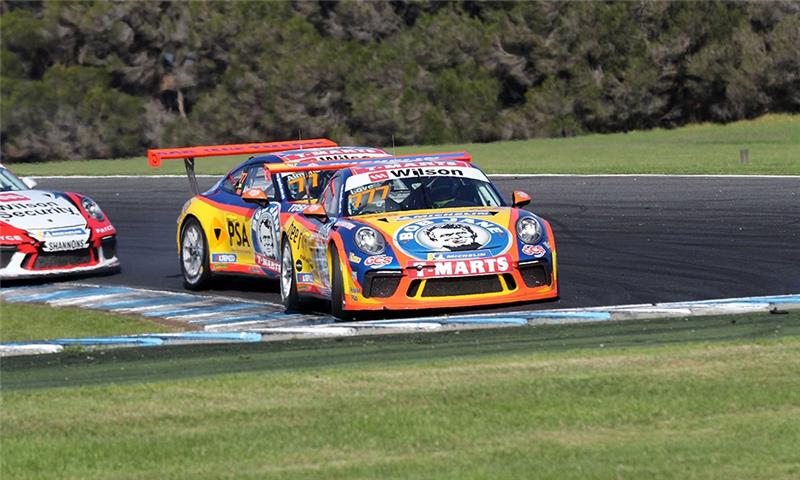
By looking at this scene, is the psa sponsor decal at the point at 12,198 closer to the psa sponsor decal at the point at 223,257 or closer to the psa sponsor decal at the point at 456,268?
the psa sponsor decal at the point at 223,257

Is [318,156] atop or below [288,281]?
atop

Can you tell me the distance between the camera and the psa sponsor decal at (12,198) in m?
15.1

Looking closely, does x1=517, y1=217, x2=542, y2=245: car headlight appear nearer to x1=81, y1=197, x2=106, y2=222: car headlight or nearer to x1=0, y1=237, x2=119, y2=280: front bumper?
x1=0, y1=237, x2=119, y2=280: front bumper

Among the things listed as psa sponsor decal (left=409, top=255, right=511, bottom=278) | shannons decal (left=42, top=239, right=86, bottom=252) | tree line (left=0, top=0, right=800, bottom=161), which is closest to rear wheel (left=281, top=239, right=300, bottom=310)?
psa sponsor decal (left=409, top=255, right=511, bottom=278)

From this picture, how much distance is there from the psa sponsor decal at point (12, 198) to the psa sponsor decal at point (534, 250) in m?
6.45

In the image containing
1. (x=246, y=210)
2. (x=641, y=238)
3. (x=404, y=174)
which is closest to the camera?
(x=404, y=174)

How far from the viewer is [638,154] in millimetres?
33719

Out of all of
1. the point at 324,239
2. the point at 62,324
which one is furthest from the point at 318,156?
the point at 62,324

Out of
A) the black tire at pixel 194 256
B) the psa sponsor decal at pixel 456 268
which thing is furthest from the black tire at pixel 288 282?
the black tire at pixel 194 256

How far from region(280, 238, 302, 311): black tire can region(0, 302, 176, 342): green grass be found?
99 centimetres

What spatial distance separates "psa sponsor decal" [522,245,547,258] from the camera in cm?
1078

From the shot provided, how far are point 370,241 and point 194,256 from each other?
3683mm

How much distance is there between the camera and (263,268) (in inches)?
508

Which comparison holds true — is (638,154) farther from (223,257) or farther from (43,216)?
(223,257)
